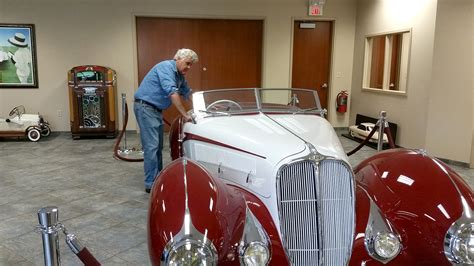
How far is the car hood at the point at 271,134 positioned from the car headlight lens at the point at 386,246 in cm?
48

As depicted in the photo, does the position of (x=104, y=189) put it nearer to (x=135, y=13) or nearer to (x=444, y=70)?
(x=135, y=13)

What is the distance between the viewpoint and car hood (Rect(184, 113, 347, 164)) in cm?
227

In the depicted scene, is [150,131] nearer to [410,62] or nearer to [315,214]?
[315,214]

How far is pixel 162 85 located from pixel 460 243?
287 cm

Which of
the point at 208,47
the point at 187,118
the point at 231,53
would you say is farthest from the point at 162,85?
the point at 231,53

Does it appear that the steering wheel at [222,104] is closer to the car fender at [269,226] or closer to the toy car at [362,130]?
the car fender at [269,226]

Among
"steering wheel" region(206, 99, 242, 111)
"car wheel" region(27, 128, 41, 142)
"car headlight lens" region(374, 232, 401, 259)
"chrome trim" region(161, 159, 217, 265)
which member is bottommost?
"car wheel" region(27, 128, 41, 142)

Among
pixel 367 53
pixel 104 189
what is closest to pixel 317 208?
pixel 104 189

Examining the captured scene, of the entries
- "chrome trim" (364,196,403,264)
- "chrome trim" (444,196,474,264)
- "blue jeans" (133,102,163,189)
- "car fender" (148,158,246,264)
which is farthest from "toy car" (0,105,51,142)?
"chrome trim" (444,196,474,264)

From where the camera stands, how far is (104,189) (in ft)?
14.7

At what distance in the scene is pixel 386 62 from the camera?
758cm

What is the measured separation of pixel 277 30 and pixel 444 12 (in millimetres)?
3373

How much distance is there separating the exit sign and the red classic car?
6.22 m

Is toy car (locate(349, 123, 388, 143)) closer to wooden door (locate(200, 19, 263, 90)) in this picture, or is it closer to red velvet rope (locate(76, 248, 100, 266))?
wooden door (locate(200, 19, 263, 90))
